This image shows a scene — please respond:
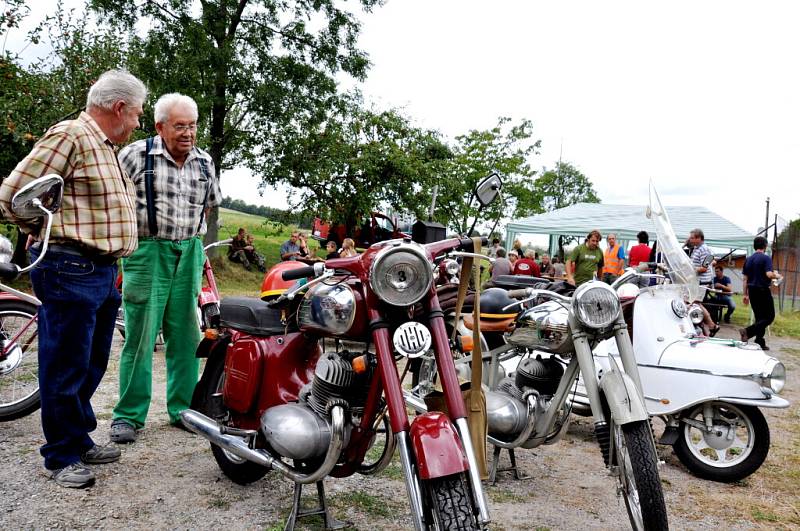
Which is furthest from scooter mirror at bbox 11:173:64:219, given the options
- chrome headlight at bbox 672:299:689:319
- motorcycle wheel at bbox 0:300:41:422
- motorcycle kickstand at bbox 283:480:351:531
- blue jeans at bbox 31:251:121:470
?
chrome headlight at bbox 672:299:689:319

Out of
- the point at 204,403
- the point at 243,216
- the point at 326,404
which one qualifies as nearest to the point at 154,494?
the point at 204,403

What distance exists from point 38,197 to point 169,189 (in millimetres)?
1033

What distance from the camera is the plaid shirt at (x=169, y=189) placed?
11.7 ft

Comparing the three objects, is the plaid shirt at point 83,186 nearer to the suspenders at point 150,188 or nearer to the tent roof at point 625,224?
the suspenders at point 150,188

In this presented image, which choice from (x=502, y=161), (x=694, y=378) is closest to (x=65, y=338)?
(x=694, y=378)

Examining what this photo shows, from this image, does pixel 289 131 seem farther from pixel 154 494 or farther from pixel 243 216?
pixel 243 216

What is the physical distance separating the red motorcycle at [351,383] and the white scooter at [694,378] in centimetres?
176

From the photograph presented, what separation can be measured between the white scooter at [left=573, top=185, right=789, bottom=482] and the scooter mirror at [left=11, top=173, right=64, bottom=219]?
9.34 feet

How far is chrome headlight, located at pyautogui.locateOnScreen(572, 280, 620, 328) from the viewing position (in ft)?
9.30

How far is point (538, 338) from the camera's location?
3.28 meters

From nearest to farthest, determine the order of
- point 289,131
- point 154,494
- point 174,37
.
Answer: point 154,494, point 174,37, point 289,131

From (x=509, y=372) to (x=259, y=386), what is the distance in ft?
5.86

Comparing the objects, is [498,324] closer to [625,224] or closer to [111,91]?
[111,91]

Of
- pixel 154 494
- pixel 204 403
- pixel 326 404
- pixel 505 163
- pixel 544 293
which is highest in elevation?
pixel 505 163
